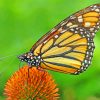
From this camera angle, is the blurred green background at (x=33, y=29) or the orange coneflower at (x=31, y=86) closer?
the orange coneflower at (x=31, y=86)

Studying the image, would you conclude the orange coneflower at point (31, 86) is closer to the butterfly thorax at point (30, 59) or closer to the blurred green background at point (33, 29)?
the butterfly thorax at point (30, 59)

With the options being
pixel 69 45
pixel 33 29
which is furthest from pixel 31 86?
pixel 33 29

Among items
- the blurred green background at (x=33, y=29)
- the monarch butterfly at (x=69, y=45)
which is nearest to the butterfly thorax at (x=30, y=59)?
the monarch butterfly at (x=69, y=45)

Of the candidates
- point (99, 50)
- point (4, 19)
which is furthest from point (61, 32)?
point (4, 19)

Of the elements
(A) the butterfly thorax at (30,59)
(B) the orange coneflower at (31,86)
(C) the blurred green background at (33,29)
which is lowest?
(B) the orange coneflower at (31,86)

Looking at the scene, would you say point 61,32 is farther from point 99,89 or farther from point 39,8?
point 39,8

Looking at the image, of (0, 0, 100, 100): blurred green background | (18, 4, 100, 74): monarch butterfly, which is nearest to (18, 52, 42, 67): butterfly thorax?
(18, 4, 100, 74): monarch butterfly
